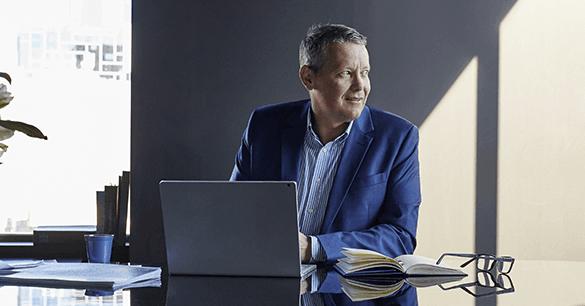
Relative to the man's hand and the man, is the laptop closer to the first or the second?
the man's hand

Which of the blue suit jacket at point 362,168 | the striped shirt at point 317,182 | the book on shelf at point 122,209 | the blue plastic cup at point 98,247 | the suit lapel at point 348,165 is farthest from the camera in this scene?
the book on shelf at point 122,209

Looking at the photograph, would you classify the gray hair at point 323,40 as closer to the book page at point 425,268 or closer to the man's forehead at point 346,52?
the man's forehead at point 346,52

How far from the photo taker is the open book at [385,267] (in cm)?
130

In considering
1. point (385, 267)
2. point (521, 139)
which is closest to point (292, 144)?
point (385, 267)

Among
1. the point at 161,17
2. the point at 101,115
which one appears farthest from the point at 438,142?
the point at 101,115

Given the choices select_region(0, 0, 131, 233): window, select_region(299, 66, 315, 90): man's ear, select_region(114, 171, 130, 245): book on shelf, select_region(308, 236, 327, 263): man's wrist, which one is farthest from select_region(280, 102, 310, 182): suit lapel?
select_region(0, 0, 131, 233): window

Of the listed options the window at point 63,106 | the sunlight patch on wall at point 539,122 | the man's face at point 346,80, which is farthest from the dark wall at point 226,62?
the man's face at point 346,80

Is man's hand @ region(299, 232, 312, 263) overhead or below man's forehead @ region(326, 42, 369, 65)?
below

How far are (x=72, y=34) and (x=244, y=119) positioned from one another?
1214 mm

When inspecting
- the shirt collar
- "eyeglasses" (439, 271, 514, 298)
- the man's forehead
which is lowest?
"eyeglasses" (439, 271, 514, 298)

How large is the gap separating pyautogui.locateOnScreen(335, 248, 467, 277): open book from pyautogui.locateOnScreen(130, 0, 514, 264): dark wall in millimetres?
1654

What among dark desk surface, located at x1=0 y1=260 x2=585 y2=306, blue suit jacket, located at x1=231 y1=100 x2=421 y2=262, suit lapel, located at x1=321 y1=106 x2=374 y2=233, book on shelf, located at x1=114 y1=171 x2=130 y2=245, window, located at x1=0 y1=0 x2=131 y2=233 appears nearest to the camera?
dark desk surface, located at x1=0 y1=260 x2=585 y2=306

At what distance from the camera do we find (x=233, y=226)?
116 centimetres

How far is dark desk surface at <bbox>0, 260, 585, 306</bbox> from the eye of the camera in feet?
3.17
